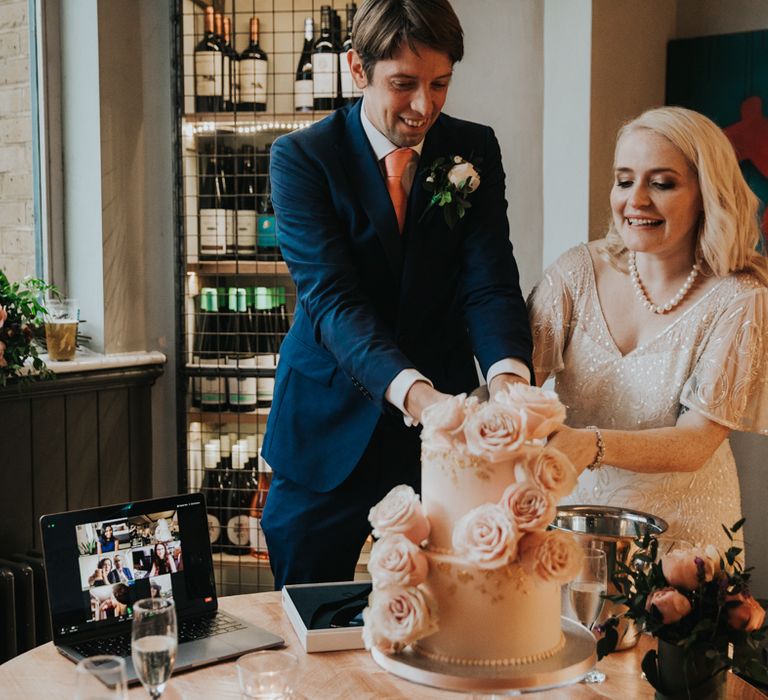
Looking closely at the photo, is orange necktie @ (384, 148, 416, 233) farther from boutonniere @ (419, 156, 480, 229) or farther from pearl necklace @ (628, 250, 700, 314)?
pearl necklace @ (628, 250, 700, 314)

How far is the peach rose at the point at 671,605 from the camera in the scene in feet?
3.76

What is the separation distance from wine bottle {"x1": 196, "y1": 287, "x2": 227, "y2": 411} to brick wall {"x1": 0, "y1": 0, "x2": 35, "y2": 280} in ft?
2.20

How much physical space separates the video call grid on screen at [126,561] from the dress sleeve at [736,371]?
1154 mm

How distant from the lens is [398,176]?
2.03 metres

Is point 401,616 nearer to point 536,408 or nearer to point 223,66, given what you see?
point 536,408

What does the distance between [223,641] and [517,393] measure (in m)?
0.70

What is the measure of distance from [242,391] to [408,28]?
6.48 feet

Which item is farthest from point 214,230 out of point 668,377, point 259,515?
point 668,377

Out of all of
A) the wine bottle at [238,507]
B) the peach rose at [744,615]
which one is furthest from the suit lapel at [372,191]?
the wine bottle at [238,507]

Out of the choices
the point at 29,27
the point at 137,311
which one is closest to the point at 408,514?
the point at 137,311

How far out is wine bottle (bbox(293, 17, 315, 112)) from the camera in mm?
3457

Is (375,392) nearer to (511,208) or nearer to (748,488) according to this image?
(511,208)

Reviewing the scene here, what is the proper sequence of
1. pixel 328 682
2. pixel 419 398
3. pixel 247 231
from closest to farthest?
pixel 328 682
pixel 419 398
pixel 247 231

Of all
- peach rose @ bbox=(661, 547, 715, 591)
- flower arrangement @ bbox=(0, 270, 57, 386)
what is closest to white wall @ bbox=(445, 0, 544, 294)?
flower arrangement @ bbox=(0, 270, 57, 386)
